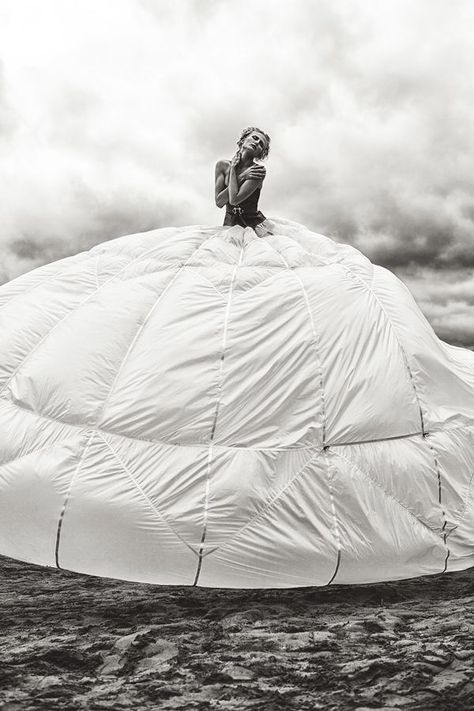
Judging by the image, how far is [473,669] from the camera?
4.49 meters

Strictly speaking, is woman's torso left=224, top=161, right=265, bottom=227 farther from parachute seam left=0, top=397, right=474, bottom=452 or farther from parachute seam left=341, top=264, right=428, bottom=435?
parachute seam left=0, top=397, right=474, bottom=452

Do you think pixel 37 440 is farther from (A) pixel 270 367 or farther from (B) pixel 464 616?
(B) pixel 464 616

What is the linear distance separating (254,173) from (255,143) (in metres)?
0.38

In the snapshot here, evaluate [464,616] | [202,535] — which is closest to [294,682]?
[202,535]

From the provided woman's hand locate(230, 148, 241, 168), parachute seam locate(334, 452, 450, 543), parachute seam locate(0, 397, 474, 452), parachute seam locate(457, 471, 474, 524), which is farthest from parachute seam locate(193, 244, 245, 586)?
parachute seam locate(457, 471, 474, 524)

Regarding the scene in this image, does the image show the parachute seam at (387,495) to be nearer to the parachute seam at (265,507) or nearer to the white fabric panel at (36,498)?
the parachute seam at (265,507)

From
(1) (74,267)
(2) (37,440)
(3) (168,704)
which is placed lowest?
(3) (168,704)

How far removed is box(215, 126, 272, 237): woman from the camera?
820 cm

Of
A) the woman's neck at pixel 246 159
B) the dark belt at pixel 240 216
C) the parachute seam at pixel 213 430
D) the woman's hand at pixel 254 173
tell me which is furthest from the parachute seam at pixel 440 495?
the woman's neck at pixel 246 159

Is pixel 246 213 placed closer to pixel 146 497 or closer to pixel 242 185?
pixel 242 185

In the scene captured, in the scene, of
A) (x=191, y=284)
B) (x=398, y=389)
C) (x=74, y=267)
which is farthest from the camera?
(x=74, y=267)

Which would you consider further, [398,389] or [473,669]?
[398,389]

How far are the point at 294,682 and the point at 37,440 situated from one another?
3.20 m

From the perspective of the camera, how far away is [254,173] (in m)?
8.22
